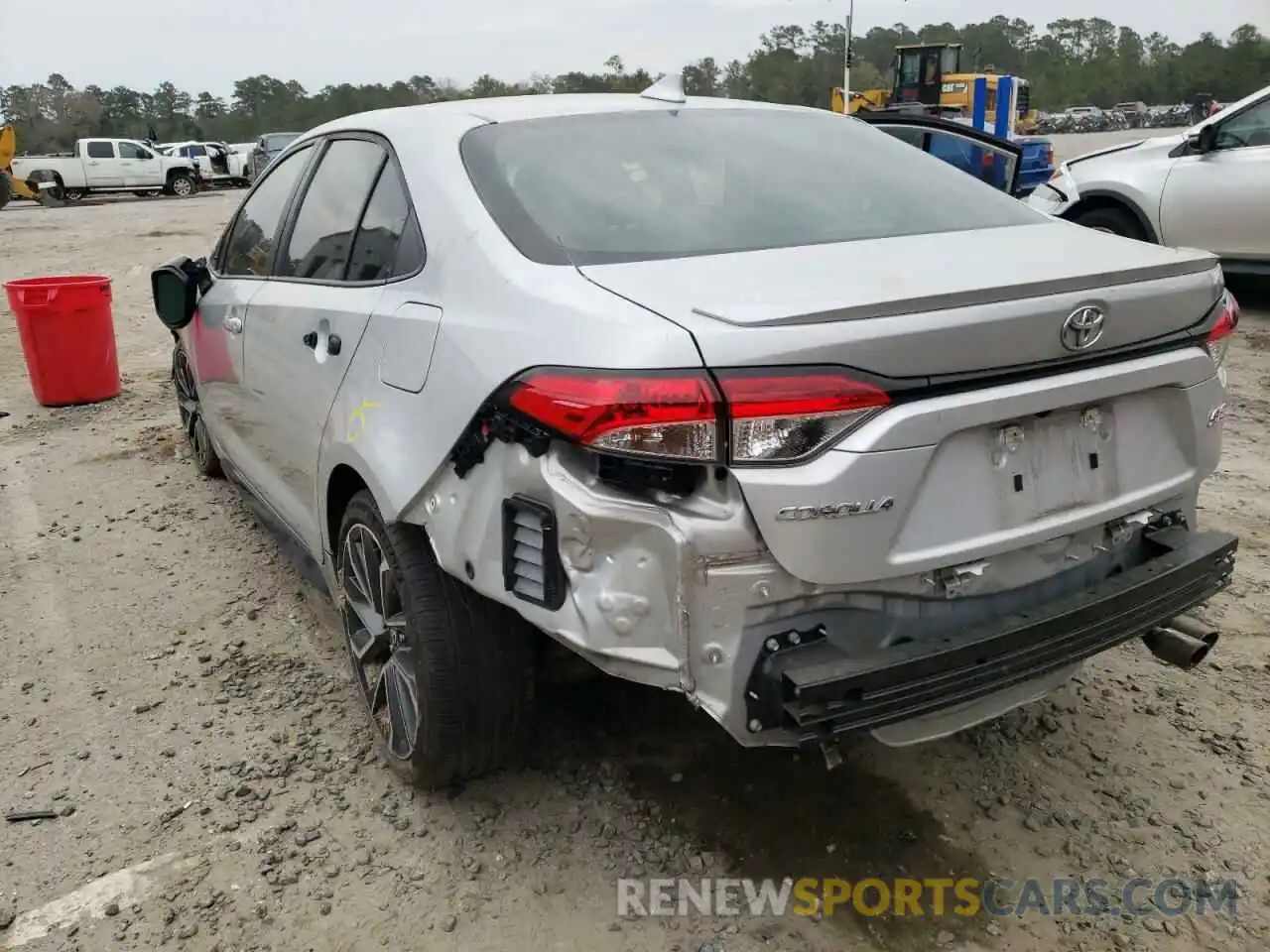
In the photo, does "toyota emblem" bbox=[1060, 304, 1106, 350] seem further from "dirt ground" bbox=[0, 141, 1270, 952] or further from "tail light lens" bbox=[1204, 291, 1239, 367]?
"dirt ground" bbox=[0, 141, 1270, 952]

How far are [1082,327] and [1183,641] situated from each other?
35.0 inches

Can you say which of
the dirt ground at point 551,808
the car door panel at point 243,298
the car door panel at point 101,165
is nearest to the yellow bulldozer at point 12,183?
the car door panel at point 101,165

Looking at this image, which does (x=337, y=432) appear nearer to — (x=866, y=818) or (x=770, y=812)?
(x=770, y=812)

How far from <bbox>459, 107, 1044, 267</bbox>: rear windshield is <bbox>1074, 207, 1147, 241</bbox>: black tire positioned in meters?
5.87

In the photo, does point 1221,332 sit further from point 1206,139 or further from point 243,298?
point 1206,139

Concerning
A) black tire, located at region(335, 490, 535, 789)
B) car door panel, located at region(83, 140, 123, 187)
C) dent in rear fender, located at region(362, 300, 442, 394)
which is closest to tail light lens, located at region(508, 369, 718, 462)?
dent in rear fender, located at region(362, 300, 442, 394)

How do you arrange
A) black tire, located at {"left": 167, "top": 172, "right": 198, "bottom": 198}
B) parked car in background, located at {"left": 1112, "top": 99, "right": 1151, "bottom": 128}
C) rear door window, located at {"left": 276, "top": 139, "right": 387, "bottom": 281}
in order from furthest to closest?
parked car in background, located at {"left": 1112, "top": 99, "right": 1151, "bottom": 128} < black tire, located at {"left": 167, "top": 172, "right": 198, "bottom": 198} < rear door window, located at {"left": 276, "top": 139, "right": 387, "bottom": 281}

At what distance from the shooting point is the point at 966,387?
77.5 inches

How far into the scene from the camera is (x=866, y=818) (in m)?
2.59

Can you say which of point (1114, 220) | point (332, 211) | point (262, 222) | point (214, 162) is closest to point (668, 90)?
point (332, 211)

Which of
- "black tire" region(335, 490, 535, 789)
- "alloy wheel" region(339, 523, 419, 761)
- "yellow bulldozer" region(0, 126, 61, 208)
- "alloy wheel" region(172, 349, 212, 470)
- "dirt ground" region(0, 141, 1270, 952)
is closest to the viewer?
"dirt ground" region(0, 141, 1270, 952)

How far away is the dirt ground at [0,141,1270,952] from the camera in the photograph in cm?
231

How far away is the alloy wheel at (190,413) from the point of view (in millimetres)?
5043

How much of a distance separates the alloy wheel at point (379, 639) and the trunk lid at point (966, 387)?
106 cm
